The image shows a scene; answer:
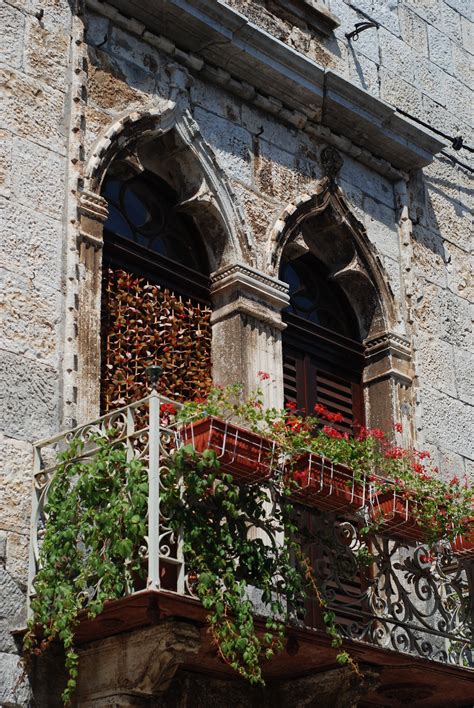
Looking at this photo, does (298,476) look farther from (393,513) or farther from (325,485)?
(393,513)

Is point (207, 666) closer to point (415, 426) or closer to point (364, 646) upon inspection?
point (364, 646)

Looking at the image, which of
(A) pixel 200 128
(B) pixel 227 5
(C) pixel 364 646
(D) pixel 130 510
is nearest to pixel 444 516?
(C) pixel 364 646

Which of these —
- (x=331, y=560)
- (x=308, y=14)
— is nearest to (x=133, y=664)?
(x=331, y=560)

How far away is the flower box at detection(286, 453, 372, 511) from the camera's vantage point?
7.77 meters

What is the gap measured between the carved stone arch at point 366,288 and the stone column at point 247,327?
74cm

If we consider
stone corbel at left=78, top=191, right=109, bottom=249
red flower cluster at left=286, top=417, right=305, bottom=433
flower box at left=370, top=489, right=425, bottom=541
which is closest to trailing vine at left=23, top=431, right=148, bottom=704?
red flower cluster at left=286, top=417, right=305, bottom=433

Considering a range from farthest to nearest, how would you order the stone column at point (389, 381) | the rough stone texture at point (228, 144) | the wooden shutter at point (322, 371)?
the stone column at point (389, 381) < the wooden shutter at point (322, 371) < the rough stone texture at point (228, 144)

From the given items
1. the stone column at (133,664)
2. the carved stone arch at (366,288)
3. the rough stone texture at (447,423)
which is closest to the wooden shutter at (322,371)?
the carved stone arch at (366,288)

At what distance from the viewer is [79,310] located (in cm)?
835

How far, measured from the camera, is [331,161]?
35.2 feet

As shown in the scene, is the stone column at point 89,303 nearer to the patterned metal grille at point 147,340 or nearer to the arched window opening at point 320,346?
the patterned metal grille at point 147,340

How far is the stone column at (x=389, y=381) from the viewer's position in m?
10.4

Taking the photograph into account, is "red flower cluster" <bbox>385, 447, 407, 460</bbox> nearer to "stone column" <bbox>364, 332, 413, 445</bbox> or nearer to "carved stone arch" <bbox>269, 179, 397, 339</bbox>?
"stone column" <bbox>364, 332, 413, 445</bbox>

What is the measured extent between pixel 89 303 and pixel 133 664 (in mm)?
2215
